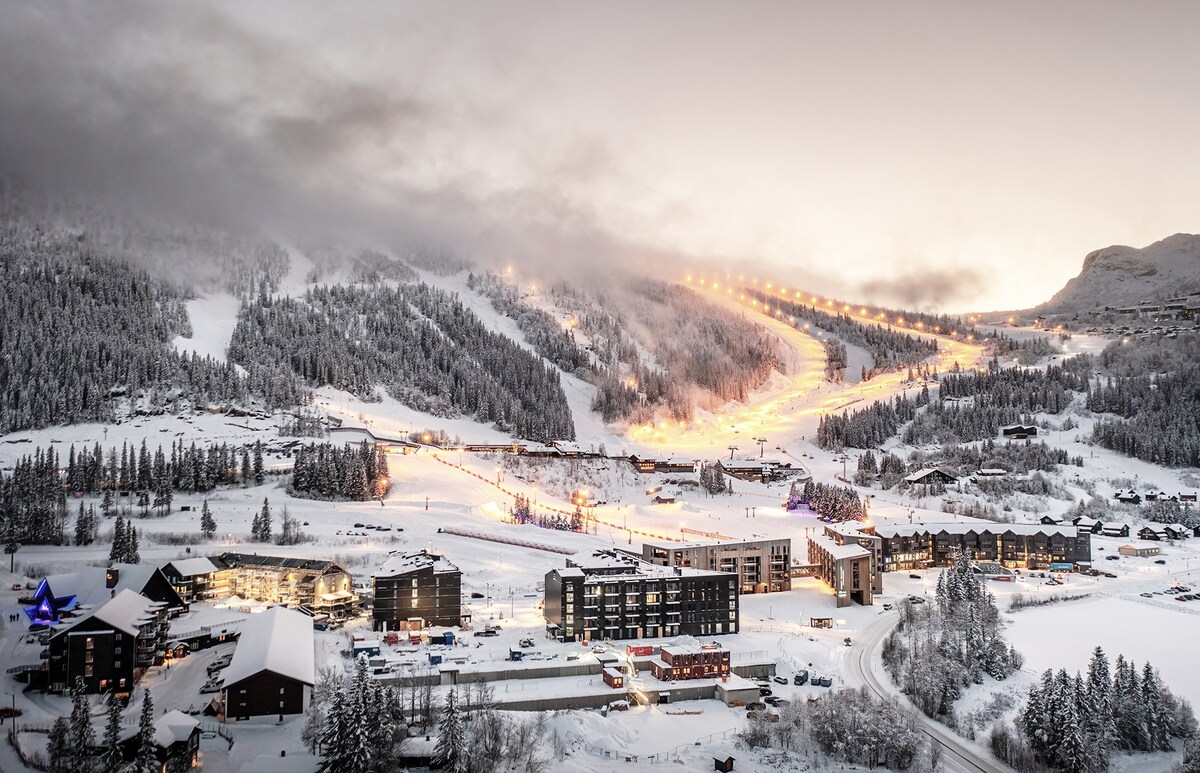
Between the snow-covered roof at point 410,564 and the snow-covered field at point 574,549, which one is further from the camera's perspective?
the snow-covered roof at point 410,564

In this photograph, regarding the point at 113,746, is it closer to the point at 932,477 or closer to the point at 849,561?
the point at 849,561

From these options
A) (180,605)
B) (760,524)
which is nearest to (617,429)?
(760,524)

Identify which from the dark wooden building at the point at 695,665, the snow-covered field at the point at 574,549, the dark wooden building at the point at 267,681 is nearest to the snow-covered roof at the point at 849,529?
the snow-covered field at the point at 574,549

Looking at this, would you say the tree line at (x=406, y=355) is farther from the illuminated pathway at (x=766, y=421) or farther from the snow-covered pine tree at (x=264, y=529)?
the snow-covered pine tree at (x=264, y=529)

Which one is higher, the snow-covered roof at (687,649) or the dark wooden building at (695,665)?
the snow-covered roof at (687,649)

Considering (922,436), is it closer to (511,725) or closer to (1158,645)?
(1158,645)

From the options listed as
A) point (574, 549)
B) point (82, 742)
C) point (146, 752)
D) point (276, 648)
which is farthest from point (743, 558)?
point (82, 742)

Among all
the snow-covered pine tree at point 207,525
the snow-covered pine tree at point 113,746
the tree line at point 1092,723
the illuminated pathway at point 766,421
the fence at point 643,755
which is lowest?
the fence at point 643,755

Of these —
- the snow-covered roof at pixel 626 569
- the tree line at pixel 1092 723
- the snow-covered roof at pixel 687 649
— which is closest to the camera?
the tree line at pixel 1092 723

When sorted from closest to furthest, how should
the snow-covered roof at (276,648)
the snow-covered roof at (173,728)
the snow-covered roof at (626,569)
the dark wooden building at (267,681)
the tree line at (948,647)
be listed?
the snow-covered roof at (173,728) → the dark wooden building at (267,681) → the snow-covered roof at (276,648) → the tree line at (948,647) → the snow-covered roof at (626,569)
